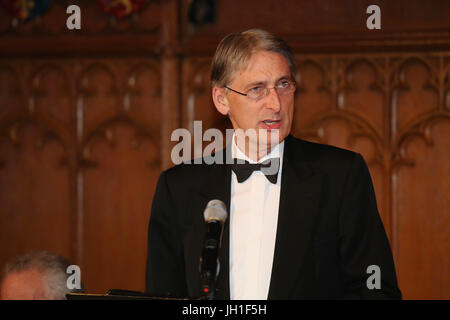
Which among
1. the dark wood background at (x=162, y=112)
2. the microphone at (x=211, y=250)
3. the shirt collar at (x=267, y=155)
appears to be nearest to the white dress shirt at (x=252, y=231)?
the shirt collar at (x=267, y=155)

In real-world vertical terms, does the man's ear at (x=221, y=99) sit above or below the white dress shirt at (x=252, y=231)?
above

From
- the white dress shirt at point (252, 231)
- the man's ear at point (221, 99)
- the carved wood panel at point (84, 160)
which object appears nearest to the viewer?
the white dress shirt at point (252, 231)

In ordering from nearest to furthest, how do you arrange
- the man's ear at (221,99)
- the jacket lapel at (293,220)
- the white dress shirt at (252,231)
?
1. the jacket lapel at (293,220)
2. the white dress shirt at (252,231)
3. the man's ear at (221,99)

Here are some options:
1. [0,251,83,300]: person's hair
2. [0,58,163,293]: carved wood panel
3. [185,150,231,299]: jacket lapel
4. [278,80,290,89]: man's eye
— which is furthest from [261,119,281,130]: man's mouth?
[0,58,163,293]: carved wood panel

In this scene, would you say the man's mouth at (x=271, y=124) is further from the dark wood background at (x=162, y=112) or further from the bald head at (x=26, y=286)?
the dark wood background at (x=162, y=112)

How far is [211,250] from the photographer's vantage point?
5.00 feet

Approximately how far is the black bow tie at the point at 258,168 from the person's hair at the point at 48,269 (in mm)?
882

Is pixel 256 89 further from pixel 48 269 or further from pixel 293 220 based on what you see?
pixel 48 269

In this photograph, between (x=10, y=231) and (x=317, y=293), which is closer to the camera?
(x=317, y=293)

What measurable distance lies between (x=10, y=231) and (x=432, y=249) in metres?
3.03

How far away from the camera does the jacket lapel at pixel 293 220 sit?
1.89m

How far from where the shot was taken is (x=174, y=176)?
87.5 inches
